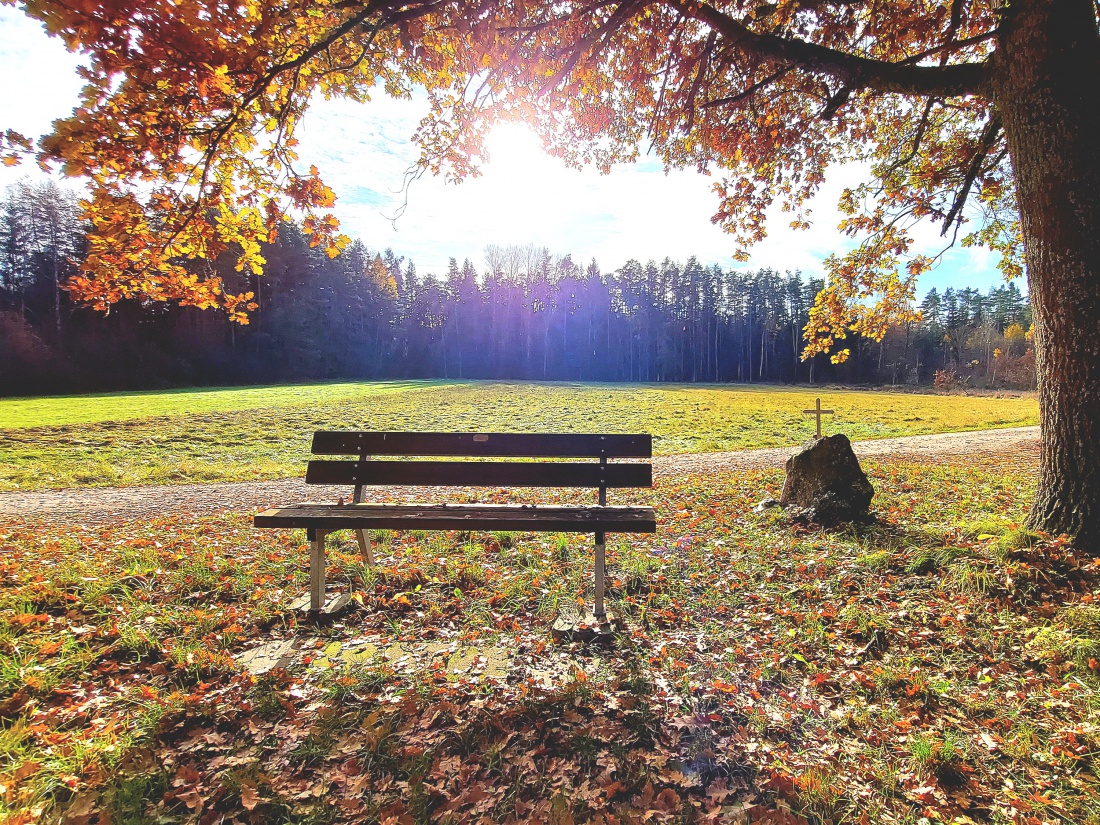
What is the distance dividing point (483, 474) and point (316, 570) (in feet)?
4.64

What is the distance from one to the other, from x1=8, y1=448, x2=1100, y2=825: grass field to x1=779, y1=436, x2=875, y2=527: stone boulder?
63cm

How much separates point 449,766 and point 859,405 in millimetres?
35828

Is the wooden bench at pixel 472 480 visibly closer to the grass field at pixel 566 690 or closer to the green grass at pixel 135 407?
the grass field at pixel 566 690

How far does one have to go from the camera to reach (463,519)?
3.63m

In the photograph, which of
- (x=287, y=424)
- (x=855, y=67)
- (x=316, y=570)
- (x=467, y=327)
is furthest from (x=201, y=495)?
(x=467, y=327)

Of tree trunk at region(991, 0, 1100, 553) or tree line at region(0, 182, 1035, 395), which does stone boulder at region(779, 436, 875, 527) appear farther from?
tree line at region(0, 182, 1035, 395)

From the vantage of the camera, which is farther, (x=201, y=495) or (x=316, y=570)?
(x=201, y=495)

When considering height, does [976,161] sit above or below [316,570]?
above

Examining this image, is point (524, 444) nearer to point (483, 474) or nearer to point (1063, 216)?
point (483, 474)

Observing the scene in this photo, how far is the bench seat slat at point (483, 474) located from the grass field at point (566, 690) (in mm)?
923

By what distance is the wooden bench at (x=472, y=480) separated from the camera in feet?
11.7

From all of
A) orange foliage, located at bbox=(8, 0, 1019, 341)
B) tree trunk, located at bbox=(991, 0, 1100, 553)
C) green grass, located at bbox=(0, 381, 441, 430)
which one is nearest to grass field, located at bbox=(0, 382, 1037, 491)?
green grass, located at bbox=(0, 381, 441, 430)

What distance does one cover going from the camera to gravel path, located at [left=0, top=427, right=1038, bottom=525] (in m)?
7.11

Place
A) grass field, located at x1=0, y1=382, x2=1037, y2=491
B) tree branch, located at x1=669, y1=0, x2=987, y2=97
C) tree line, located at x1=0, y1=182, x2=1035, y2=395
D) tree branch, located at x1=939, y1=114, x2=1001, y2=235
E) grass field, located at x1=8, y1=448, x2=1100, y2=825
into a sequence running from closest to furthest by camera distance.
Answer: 1. grass field, located at x1=8, y1=448, x2=1100, y2=825
2. tree branch, located at x1=669, y1=0, x2=987, y2=97
3. tree branch, located at x1=939, y1=114, x2=1001, y2=235
4. grass field, located at x1=0, y1=382, x2=1037, y2=491
5. tree line, located at x1=0, y1=182, x2=1035, y2=395
